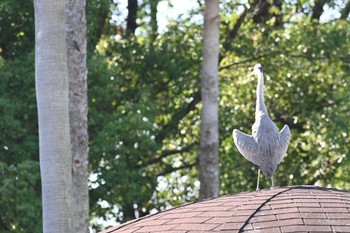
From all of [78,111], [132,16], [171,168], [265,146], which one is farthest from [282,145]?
[132,16]

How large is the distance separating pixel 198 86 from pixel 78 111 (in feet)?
28.0

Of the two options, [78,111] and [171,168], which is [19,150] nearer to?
[78,111]

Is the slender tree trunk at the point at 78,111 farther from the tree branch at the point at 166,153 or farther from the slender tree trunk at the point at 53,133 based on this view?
the tree branch at the point at 166,153


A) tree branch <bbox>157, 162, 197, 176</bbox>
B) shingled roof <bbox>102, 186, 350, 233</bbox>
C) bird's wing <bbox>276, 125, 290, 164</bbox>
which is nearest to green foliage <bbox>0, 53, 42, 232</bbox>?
tree branch <bbox>157, 162, 197, 176</bbox>

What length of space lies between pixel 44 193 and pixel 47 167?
294 millimetres

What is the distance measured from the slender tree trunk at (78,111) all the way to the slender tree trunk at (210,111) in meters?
4.71

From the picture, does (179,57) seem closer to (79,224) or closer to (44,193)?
(79,224)

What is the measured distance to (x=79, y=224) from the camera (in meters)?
16.8

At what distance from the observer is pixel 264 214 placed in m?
11.1

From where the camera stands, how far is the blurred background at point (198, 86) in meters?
22.5

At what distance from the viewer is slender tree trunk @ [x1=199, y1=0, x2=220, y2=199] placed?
21.6 meters

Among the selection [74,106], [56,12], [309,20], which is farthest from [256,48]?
[56,12]

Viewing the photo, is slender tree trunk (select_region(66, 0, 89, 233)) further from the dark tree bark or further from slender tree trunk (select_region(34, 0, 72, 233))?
the dark tree bark

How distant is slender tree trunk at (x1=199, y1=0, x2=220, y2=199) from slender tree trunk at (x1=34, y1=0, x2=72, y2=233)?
28.8ft
